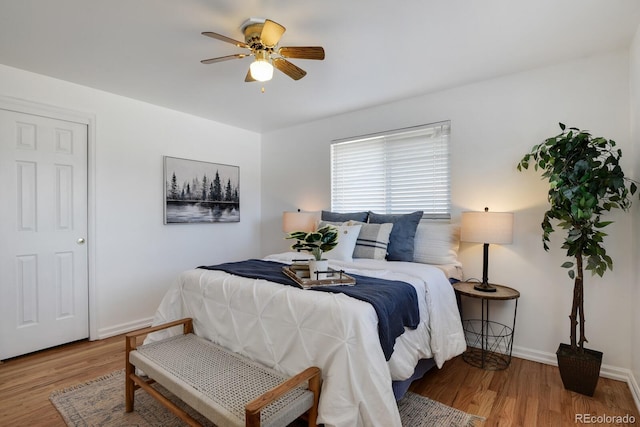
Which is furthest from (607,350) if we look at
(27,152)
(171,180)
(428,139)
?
(27,152)

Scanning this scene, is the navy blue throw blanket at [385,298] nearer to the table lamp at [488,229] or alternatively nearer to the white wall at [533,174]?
the table lamp at [488,229]

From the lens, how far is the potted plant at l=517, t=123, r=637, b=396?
206 centimetres

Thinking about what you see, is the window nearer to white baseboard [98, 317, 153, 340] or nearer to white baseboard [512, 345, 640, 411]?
white baseboard [512, 345, 640, 411]

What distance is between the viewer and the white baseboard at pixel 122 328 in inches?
125

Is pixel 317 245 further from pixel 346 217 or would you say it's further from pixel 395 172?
pixel 395 172

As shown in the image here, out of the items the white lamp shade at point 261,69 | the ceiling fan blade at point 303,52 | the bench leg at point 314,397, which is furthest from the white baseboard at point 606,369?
the white lamp shade at point 261,69

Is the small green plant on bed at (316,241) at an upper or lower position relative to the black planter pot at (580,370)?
upper

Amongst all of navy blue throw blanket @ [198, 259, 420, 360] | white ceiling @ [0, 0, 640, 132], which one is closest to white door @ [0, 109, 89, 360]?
white ceiling @ [0, 0, 640, 132]

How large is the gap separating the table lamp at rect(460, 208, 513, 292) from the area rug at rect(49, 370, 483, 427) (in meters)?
1.02

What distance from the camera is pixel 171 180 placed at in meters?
3.73

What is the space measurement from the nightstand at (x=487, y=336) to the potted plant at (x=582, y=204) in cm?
45

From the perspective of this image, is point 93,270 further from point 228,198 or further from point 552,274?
point 552,274

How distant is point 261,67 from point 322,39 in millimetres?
495

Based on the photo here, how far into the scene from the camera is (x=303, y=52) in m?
2.09
